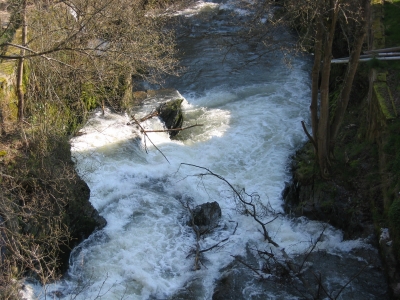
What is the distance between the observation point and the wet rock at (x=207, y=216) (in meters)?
9.62

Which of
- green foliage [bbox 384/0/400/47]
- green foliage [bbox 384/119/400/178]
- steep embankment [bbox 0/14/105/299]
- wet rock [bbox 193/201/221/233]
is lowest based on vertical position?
wet rock [bbox 193/201/221/233]

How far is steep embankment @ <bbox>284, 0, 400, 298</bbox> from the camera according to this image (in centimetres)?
817

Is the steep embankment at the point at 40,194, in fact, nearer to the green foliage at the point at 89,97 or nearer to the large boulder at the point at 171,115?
the green foliage at the point at 89,97

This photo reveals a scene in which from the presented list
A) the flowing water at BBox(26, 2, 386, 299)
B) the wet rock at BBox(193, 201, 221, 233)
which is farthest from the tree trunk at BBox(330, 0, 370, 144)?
the wet rock at BBox(193, 201, 221, 233)

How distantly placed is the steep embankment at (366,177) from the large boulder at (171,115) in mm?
3578

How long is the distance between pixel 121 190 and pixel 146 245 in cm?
186

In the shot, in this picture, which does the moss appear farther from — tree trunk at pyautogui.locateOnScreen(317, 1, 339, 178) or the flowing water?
the flowing water

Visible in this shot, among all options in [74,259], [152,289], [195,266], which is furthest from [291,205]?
[74,259]

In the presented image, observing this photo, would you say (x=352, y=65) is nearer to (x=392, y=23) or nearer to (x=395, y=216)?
(x=395, y=216)

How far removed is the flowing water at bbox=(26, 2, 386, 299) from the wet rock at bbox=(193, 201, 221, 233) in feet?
0.57

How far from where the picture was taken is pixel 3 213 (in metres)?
7.36

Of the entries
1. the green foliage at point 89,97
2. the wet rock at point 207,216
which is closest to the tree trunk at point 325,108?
the wet rock at point 207,216

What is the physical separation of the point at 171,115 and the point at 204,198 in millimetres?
3529

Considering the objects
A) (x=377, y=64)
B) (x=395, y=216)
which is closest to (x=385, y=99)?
(x=377, y=64)
